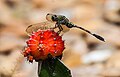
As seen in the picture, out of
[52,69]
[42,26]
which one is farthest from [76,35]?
[52,69]

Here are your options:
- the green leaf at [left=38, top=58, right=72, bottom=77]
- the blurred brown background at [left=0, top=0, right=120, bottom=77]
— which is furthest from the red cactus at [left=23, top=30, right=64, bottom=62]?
the blurred brown background at [left=0, top=0, right=120, bottom=77]

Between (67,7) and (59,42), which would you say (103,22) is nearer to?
(67,7)

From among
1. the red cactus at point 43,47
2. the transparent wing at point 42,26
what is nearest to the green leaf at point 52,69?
the red cactus at point 43,47

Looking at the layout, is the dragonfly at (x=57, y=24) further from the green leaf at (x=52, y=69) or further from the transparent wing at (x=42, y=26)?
the green leaf at (x=52, y=69)

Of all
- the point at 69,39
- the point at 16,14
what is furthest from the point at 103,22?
the point at 16,14

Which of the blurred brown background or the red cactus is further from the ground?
the blurred brown background

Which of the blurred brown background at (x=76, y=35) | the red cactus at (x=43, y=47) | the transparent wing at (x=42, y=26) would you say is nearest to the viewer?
the red cactus at (x=43, y=47)

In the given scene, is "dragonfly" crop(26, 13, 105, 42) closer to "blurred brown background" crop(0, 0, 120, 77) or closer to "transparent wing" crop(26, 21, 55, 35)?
"transparent wing" crop(26, 21, 55, 35)
